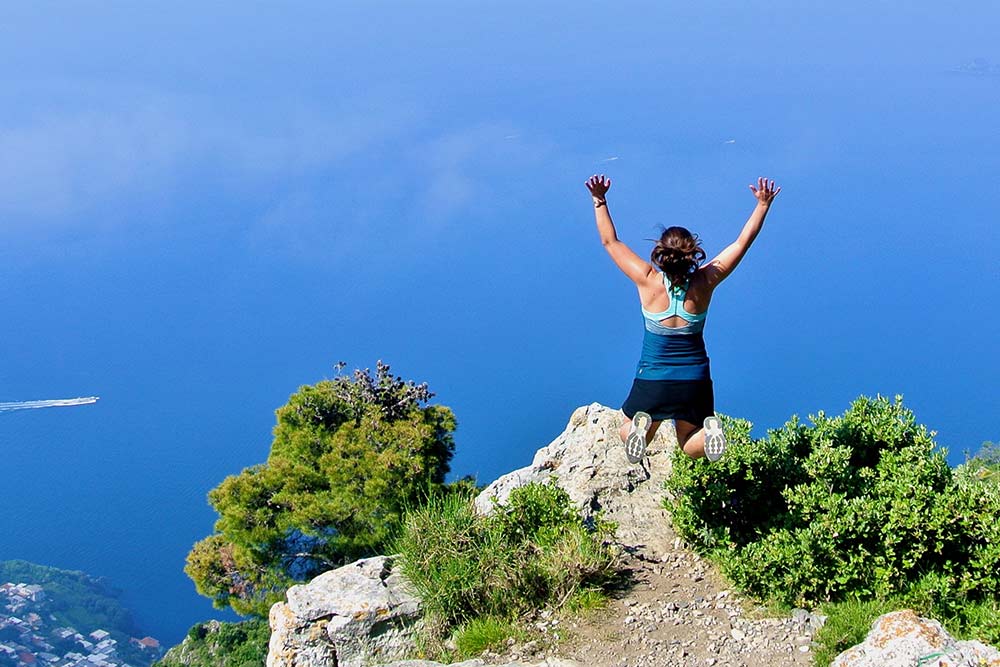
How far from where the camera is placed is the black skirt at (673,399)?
6043 mm

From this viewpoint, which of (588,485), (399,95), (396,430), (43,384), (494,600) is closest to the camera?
(494,600)

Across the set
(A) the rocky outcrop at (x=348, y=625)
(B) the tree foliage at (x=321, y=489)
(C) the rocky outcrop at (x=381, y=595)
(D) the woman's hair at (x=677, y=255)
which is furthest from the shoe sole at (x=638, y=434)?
(B) the tree foliage at (x=321, y=489)

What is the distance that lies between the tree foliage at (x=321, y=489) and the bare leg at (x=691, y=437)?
8011 mm

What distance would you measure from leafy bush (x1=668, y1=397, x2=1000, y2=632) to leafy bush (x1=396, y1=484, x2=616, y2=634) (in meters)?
0.89

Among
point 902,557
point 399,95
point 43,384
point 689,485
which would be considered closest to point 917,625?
point 902,557

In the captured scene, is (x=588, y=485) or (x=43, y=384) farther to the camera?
(x=43, y=384)

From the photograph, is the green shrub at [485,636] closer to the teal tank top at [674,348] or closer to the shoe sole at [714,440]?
the shoe sole at [714,440]

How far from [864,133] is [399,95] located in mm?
67599

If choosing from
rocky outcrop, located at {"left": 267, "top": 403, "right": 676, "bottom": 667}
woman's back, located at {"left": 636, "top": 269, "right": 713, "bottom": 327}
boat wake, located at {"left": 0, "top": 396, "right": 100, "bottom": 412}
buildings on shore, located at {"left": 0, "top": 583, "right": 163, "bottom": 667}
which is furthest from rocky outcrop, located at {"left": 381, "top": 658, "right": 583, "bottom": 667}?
boat wake, located at {"left": 0, "top": 396, "right": 100, "bottom": 412}

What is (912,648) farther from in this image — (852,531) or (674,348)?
(674,348)

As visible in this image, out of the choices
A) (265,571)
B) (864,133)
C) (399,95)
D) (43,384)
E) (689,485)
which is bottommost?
(689,485)

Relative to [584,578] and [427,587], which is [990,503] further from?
[427,587]

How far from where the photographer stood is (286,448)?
591 inches

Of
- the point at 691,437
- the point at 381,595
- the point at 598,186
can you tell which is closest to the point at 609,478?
the point at 691,437
